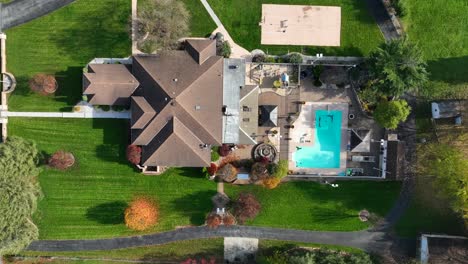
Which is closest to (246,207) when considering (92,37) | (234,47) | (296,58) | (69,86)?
(296,58)

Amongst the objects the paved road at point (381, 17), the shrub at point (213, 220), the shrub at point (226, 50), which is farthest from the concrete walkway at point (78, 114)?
the paved road at point (381, 17)

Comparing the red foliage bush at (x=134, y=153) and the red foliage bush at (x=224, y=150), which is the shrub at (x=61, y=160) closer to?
the red foliage bush at (x=134, y=153)

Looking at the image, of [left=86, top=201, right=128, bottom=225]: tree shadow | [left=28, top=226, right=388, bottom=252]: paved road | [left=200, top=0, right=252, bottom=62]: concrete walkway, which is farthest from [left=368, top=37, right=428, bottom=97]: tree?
[left=86, top=201, right=128, bottom=225]: tree shadow

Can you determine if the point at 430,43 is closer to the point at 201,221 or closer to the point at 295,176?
the point at 295,176

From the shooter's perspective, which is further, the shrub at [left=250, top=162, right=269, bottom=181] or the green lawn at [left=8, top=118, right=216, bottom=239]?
the green lawn at [left=8, top=118, right=216, bottom=239]

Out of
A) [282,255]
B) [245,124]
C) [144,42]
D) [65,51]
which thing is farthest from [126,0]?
[282,255]

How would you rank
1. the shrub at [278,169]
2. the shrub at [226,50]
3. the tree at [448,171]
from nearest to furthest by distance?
the tree at [448,171] → the shrub at [278,169] → the shrub at [226,50]

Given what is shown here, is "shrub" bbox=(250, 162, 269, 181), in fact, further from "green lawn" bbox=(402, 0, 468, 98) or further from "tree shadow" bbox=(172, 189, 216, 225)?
"green lawn" bbox=(402, 0, 468, 98)
